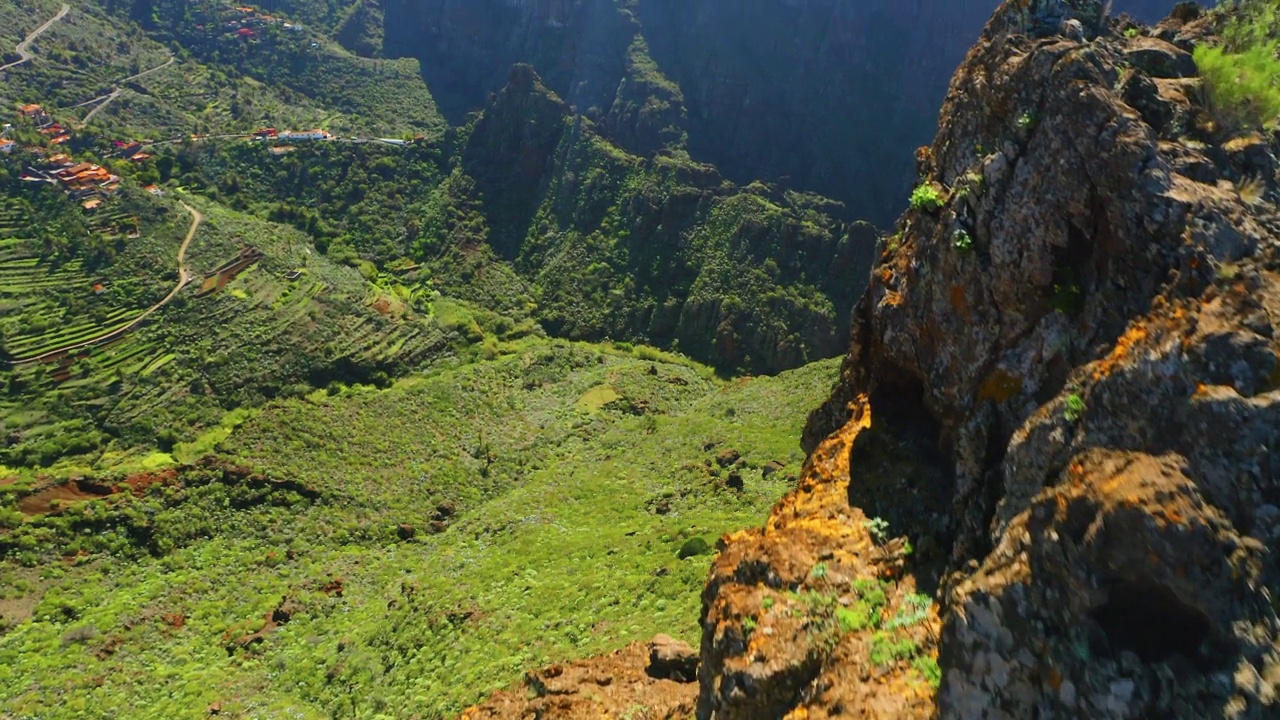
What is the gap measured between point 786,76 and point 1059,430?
507 feet

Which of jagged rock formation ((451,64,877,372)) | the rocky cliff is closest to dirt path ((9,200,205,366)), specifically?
jagged rock formation ((451,64,877,372))

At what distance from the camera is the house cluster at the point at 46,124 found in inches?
4195

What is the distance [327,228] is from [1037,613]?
381 feet

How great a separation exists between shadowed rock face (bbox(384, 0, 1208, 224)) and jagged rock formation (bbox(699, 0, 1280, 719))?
393ft

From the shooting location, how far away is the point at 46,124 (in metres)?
110

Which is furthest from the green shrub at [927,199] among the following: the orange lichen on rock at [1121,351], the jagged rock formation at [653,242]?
the jagged rock formation at [653,242]

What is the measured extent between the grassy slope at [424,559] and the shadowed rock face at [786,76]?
77410mm

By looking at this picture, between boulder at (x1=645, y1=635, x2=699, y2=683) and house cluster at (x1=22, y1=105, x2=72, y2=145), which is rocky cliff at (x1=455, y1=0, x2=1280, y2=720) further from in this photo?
house cluster at (x1=22, y1=105, x2=72, y2=145)

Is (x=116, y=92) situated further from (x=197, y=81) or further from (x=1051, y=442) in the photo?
(x=1051, y=442)

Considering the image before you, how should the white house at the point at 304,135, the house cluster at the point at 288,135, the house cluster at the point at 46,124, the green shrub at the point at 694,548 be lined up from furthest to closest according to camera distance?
the white house at the point at 304,135 < the house cluster at the point at 288,135 < the house cluster at the point at 46,124 < the green shrub at the point at 694,548

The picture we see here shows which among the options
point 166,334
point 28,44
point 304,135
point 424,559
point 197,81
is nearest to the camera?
point 424,559

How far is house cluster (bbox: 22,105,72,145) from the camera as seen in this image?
106562 millimetres

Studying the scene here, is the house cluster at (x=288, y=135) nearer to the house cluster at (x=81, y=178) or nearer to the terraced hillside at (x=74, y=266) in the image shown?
the house cluster at (x=81, y=178)

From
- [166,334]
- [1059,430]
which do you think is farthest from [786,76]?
[1059,430]
